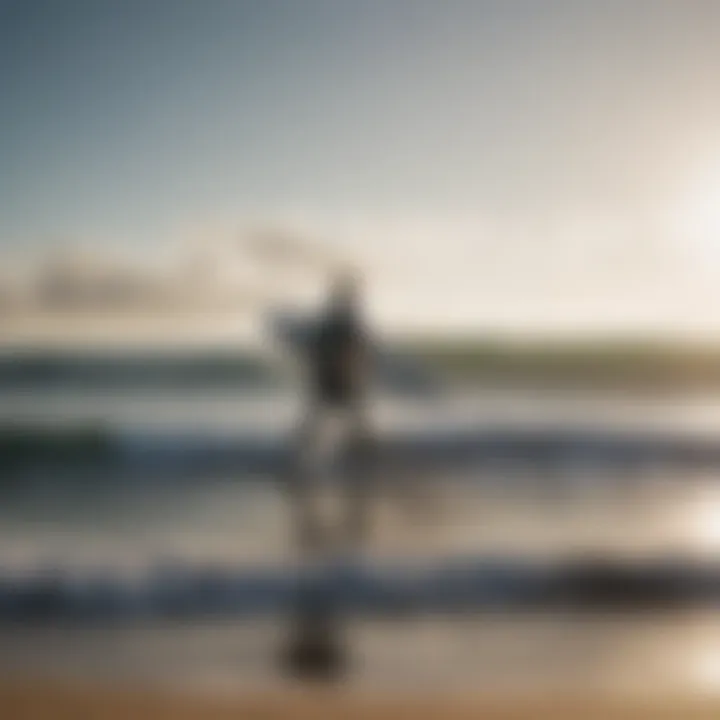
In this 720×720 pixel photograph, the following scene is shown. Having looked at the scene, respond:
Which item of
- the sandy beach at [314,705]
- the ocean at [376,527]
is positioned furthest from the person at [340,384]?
the sandy beach at [314,705]

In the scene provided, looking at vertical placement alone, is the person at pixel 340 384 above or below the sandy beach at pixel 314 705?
above

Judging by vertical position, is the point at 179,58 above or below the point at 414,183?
above

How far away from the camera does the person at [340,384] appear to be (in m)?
1.59

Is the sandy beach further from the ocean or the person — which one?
the person

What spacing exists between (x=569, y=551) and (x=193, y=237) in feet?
2.41

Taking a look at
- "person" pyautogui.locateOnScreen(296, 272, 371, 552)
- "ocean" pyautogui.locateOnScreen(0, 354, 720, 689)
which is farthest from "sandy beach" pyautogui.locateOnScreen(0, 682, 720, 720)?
"person" pyautogui.locateOnScreen(296, 272, 371, 552)

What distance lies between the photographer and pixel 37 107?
1666 mm

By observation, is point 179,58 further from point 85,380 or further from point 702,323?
point 702,323

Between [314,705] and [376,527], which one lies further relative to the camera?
[376,527]

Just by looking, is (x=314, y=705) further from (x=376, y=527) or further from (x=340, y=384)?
(x=340, y=384)

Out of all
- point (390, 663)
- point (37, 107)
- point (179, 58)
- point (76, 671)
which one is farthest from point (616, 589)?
point (37, 107)

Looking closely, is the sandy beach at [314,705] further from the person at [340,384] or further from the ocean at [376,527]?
the person at [340,384]

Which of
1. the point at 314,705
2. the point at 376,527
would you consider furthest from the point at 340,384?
the point at 314,705

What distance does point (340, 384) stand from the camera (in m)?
1.61
